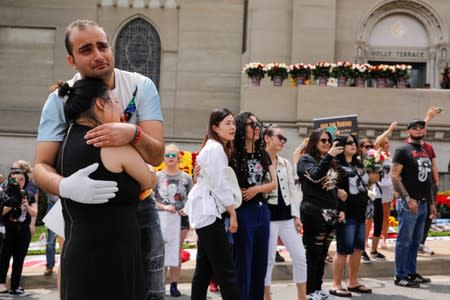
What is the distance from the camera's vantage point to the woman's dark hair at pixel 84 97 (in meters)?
3.45

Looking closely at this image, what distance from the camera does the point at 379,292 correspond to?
831 centimetres

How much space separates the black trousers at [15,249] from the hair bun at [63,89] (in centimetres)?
544

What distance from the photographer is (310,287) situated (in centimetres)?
747

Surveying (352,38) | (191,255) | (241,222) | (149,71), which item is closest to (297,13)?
(352,38)

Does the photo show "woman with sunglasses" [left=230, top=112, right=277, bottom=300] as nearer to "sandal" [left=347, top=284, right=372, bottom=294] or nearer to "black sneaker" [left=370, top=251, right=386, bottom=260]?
"sandal" [left=347, top=284, right=372, bottom=294]

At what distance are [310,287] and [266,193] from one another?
1620 mm

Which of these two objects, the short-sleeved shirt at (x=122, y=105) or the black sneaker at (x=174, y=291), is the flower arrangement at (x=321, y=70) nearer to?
the black sneaker at (x=174, y=291)

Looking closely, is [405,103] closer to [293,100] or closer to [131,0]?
[293,100]

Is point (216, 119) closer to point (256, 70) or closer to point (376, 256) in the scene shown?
point (376, 256)


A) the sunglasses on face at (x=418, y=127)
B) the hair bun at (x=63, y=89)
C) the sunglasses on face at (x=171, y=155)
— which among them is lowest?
the sunglasses on face at (x=171, y=155)

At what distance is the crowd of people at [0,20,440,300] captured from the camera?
3.33 m

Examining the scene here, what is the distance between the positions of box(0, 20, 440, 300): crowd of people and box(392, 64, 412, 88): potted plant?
6.29m

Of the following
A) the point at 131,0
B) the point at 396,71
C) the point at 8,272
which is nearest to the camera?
the point at 8,272

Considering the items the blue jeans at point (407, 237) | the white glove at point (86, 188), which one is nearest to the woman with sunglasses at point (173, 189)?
the blue jeans at point (407, 237)
